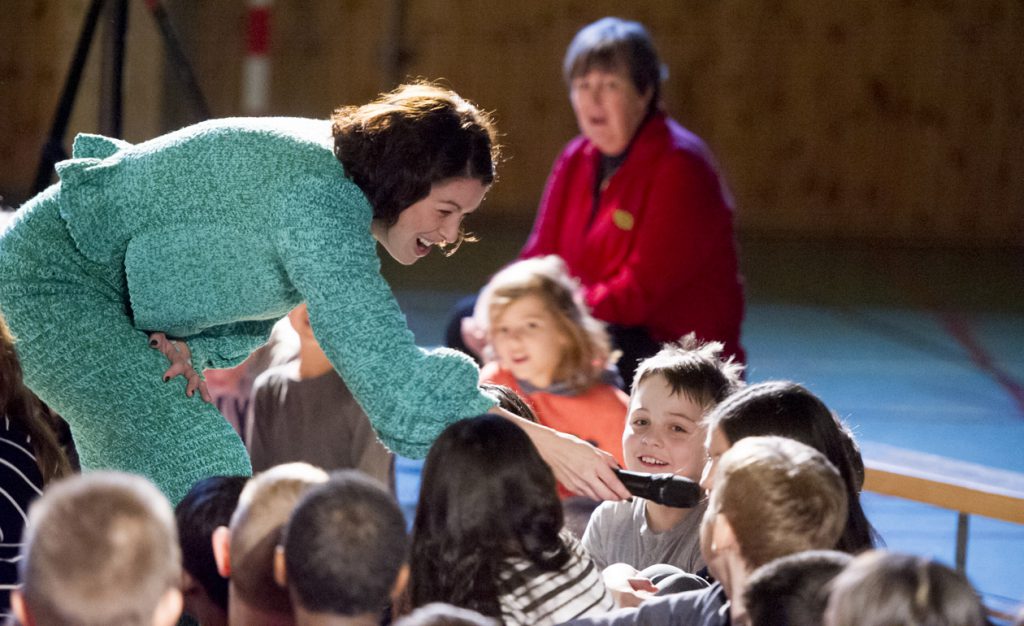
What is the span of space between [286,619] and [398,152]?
2.39 ft

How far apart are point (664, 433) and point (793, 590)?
1.15 metres

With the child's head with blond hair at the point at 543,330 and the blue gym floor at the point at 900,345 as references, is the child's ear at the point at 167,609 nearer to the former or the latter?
the child's head with blond hair at the point at 543,330

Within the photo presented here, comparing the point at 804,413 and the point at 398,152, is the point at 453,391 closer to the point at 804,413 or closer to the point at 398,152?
the point at 398,152

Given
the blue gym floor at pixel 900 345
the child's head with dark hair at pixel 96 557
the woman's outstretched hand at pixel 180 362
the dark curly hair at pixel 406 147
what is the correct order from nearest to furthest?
the child's head with dark hair at pixel 96 557 < the dark curly hair at pixel 406 147 < the woman's outstretched hand at pixel 180 362 < the blue gym floor at pixel 900 345

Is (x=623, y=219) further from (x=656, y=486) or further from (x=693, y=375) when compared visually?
(x=656, y=486)

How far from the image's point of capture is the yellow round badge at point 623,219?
3941 millimetres

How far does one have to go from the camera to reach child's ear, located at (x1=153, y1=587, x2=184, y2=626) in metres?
1.36

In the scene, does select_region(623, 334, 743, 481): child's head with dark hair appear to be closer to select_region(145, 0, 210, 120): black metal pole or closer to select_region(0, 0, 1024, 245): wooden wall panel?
select_region(145, 0, 210, 120): black metal pole

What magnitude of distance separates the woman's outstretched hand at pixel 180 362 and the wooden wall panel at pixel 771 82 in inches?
278

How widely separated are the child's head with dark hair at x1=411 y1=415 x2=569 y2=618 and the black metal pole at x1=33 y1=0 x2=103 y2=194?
8.89ft

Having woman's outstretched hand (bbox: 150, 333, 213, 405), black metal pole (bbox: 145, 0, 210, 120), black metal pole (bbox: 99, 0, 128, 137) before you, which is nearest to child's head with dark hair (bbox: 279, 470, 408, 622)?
woman's outstretched hand (bbox: 150, 333, 213, 405)

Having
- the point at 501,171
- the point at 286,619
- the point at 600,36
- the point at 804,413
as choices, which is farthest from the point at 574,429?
the point at 501,171

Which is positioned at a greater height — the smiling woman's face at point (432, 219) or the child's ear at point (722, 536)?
the smiling woman's face at point (432, 219)

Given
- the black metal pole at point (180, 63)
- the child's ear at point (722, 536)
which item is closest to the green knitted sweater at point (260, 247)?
the child's ear at point (722, 536)
